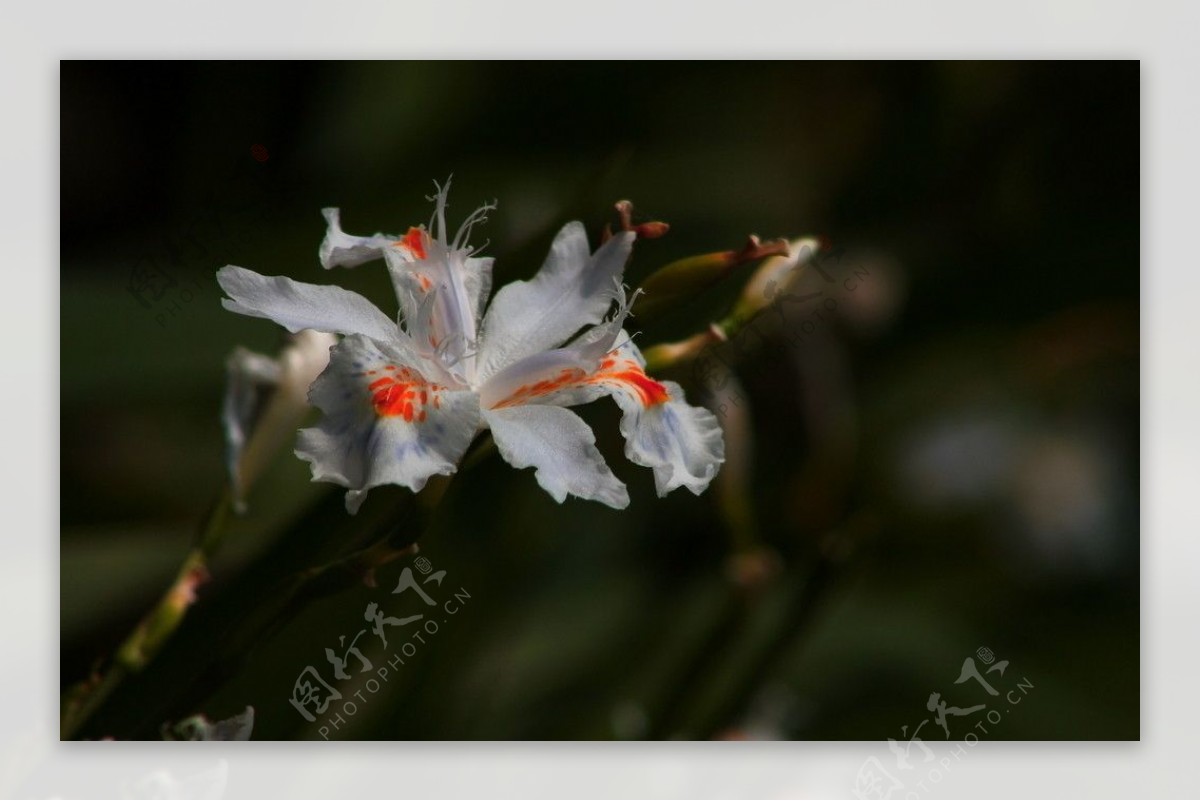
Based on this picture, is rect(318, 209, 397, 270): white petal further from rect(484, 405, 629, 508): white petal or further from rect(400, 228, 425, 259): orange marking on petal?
rect(484, 405, 629, 508): white petal

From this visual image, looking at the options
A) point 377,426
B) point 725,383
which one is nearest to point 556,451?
point 377,426

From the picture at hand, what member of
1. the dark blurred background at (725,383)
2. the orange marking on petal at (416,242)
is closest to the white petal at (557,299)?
the orange marking on petal at (416,242)

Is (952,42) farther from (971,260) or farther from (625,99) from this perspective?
(625,99)

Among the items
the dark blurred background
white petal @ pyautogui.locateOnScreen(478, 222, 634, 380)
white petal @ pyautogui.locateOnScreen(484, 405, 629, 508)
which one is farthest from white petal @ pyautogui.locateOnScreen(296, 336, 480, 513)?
the dark blurred background

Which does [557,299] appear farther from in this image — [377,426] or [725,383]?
[725,383]

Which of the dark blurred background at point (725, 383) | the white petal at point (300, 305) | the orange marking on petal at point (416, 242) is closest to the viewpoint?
the white petal at point (300, 305)

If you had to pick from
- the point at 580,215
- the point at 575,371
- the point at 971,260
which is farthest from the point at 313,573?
the point at 971,260

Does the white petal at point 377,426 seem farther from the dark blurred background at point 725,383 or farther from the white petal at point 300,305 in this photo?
the dark blurred background at point 725,383
